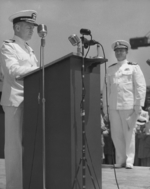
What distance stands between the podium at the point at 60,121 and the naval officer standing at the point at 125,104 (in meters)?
2.35

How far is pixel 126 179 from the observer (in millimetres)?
3803

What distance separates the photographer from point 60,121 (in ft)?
8.19

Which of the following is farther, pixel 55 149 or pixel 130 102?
pixel 130 102

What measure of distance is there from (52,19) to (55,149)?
21.0ft

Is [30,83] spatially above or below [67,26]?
below

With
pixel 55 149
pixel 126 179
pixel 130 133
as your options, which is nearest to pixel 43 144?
pixel 55 149

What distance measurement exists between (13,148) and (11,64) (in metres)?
0.73

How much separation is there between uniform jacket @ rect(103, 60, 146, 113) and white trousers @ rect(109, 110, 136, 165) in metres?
0.12

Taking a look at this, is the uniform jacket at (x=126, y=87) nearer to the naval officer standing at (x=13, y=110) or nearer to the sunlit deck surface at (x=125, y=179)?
the sunlit deck surface at (x=125, y=179)

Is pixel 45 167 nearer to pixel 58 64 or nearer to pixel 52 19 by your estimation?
pixel 58 64

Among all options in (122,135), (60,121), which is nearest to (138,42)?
(60,121)

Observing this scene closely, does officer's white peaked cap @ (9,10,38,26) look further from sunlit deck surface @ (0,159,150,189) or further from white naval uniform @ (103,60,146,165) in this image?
white naval uniform @ (103,60,146,165)

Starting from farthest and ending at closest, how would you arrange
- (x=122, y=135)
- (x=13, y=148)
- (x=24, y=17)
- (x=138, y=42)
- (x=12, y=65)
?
(x=122, y=135) → (x=24, y=17) → (x=13, y=148) → (x=12, y=65) → (x=138, y=42)

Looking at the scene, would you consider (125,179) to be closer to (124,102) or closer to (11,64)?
(124,102)
